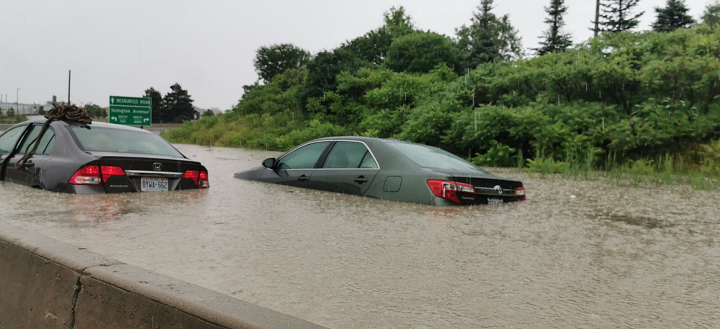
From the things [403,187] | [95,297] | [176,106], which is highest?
[176,106]

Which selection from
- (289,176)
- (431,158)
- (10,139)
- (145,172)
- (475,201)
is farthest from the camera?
(10,139)

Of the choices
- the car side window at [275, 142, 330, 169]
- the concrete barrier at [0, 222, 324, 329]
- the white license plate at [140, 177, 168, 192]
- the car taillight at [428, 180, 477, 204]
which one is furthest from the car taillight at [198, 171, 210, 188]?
the concrete barrier at [0, 222, 324, 329]

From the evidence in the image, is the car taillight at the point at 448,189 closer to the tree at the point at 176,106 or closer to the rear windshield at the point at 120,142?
the rear windshield at the point at 120,142

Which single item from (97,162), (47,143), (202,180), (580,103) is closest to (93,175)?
(97,162)

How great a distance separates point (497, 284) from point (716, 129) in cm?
1405

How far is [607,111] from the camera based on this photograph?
17.0 m

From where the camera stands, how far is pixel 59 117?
873cm

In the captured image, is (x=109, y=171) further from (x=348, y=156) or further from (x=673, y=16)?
(x=673, y=16)

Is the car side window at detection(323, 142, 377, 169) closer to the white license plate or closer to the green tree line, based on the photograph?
the white license plate

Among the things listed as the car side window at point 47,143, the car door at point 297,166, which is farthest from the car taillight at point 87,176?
the car door at point 297,166

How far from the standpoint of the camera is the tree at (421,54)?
125 ft

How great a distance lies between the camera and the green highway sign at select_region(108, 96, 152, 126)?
106ft

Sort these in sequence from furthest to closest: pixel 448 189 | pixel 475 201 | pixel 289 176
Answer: pixel 289 176
pixel 475 201
pixel 448 189

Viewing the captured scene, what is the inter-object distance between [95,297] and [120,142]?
18.9 ft
